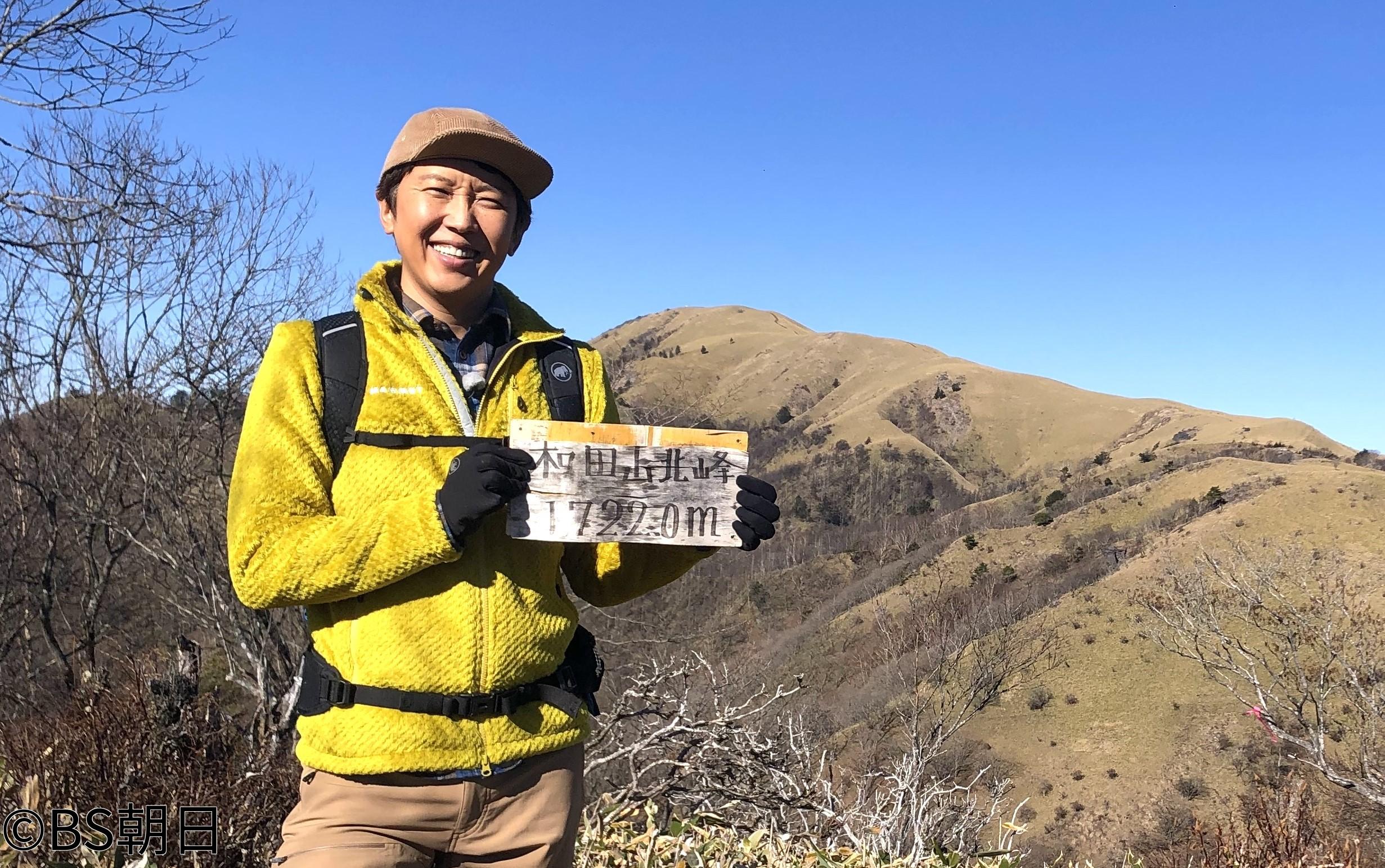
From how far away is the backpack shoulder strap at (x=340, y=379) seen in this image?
5.66 ft

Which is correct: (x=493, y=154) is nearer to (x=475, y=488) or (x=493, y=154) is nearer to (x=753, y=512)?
(x=475, y=488)

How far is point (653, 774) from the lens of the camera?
1095 cm

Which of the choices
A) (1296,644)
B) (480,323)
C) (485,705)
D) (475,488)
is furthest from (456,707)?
(1296,644)

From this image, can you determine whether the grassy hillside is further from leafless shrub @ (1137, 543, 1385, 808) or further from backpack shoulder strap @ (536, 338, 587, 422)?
backpack shoulder strap @ (536, 338, 587, 422)

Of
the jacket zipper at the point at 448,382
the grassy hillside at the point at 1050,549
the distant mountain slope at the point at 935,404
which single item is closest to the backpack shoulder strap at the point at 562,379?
the jacket zipper at the point at 448,382

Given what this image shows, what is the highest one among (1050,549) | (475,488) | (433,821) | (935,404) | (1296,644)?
(935,404)

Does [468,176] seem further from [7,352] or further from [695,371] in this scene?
[695,371]

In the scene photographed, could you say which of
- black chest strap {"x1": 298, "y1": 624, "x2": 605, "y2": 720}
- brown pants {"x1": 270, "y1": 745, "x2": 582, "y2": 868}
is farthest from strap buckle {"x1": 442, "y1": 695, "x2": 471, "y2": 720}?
brown pants {"x1": 270, "y1": 745, "x2": 582, "y2": 868}

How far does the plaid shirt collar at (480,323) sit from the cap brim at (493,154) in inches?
10.0

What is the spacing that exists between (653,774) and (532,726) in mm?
9822

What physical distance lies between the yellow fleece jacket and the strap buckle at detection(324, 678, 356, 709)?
0.06 feet

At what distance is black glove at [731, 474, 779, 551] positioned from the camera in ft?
6.23

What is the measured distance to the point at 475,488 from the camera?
1.59m

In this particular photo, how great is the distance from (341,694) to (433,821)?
11.0 inches
